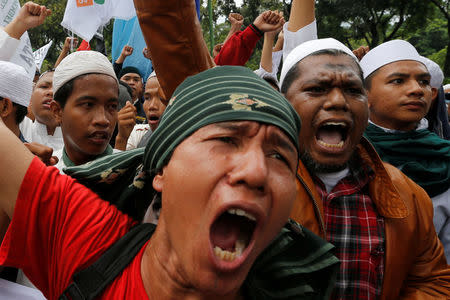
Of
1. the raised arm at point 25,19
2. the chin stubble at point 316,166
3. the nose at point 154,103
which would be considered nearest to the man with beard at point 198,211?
the chin stubble at point 316,166

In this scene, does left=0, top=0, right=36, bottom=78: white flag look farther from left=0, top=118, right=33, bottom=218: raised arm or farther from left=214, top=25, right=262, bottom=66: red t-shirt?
left=0, top=118, right=33, bottom=218: raised arm

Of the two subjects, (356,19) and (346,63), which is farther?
(356,19)

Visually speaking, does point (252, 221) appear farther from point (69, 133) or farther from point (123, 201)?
point (69, 133)

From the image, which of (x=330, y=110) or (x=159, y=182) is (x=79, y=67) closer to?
(x=159, y=182)

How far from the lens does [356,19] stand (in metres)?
19.2

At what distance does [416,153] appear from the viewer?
110 inches

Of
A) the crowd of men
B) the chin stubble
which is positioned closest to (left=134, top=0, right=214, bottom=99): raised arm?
the crowd of men

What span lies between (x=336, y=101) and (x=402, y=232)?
2.41 ft

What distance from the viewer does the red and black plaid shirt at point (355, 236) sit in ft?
6.18

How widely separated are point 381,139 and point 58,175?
7.34ft

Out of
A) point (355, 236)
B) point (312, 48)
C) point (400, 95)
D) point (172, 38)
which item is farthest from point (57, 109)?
point (400, 95)

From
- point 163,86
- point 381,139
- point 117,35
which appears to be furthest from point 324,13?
point 163,86

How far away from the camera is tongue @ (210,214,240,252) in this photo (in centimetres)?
131

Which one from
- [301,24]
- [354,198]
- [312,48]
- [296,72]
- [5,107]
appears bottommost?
[354,198]
